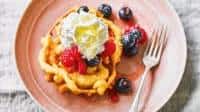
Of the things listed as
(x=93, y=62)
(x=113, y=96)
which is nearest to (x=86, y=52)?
(x=93, y=62)

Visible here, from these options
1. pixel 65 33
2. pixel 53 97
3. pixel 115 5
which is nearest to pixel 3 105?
pixel 53 97

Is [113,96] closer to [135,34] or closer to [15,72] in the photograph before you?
[135,34]

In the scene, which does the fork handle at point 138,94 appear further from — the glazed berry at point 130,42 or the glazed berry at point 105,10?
the glazed berry at point 105,10

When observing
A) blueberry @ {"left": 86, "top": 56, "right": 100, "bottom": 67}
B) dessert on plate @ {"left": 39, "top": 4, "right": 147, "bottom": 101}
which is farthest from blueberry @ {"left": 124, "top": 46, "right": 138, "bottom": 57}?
blueberry @ {"left": 86, "top": 56, "right": 100, "bottom": 67}

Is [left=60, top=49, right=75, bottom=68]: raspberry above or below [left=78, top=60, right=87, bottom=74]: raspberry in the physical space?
above

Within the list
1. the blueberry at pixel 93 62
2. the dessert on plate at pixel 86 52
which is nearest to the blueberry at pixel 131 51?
the dessert on plate at pixel 86 52

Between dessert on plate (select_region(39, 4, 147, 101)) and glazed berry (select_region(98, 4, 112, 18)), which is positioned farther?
glazed berry (select_region(98, 4, 112, 18))

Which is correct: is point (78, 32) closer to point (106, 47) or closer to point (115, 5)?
point (106, 47)

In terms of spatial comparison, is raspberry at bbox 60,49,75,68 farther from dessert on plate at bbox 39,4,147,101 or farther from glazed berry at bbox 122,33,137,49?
glazed berry at bbox 122,33,137,49
